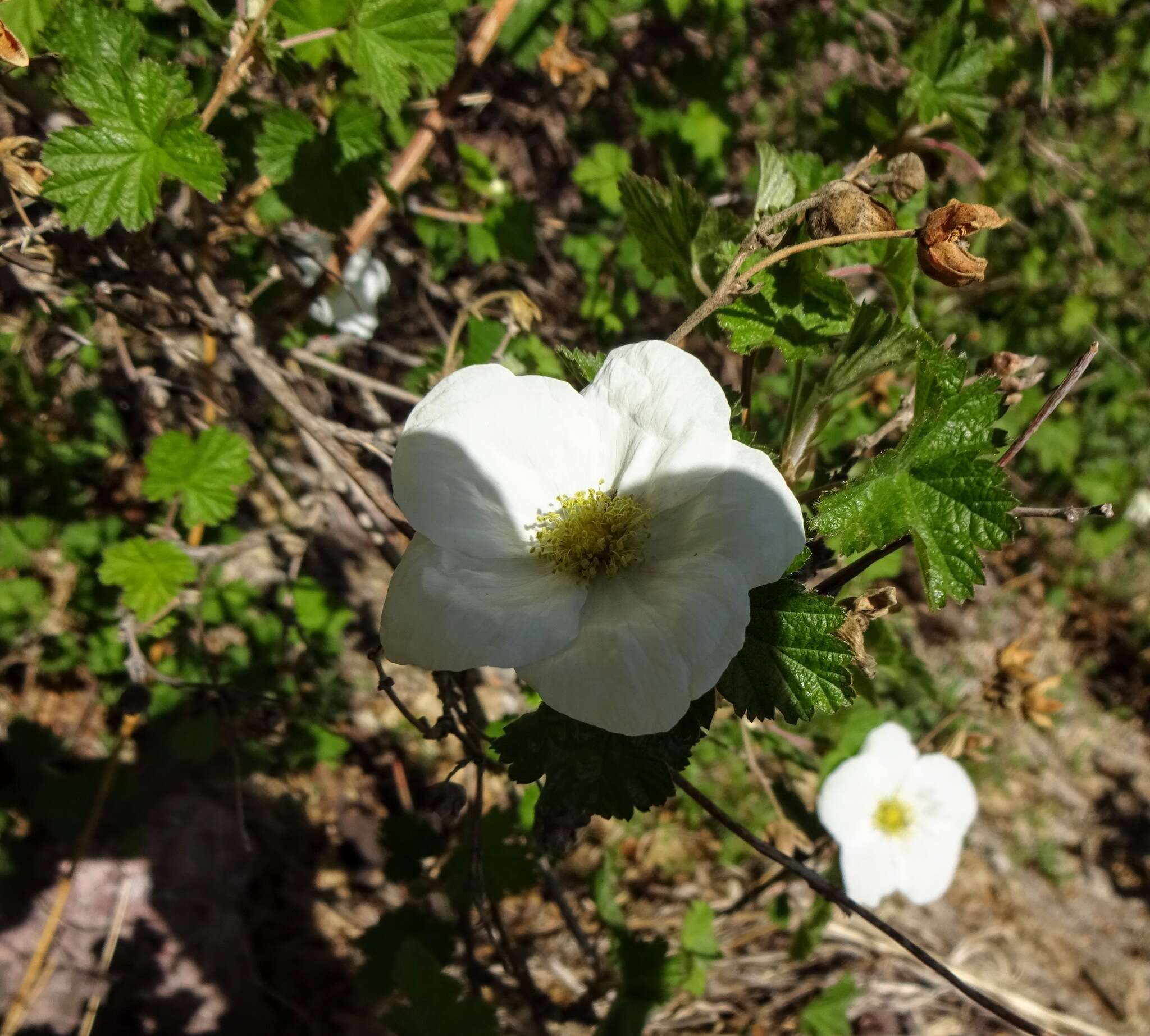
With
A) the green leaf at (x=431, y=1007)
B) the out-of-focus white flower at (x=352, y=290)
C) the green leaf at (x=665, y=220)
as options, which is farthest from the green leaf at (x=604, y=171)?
the green leaf at (x=431, y=1007)

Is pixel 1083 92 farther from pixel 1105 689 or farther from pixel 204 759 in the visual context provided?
pixel 204 759

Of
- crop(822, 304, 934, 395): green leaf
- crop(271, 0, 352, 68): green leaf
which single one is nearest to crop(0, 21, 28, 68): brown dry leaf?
crop(271, 0, 352, 68): green leaf

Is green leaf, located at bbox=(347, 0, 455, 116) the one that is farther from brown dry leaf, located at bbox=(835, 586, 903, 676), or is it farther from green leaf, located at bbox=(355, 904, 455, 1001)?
green leaf, located at bbox=(355, 904, 455, 1001)

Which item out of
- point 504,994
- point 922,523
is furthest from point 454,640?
point 504,994

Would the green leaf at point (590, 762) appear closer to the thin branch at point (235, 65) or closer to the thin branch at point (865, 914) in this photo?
the thin branch at point (865, 914)

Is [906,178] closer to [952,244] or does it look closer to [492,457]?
[952,244]

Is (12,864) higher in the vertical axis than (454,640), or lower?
lower

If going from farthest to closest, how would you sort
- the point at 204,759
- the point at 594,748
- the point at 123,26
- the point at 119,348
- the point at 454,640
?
the point at 204,759, the point at 119,348, the point at 123,26, the point at 594,748, the point at 454,640
